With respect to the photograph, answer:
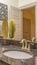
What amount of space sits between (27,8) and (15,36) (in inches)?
23.3

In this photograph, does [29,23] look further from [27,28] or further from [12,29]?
[12,29]

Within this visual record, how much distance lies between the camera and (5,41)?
6.43 feet

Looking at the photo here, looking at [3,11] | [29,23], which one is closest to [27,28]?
[29,23]

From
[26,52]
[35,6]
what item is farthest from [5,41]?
[35,6]

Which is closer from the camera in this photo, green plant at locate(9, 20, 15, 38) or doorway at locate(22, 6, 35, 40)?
doorway at locate(22, 6, 35, 40)

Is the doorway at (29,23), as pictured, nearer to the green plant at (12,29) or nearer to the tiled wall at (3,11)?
the green plant at (12,29)

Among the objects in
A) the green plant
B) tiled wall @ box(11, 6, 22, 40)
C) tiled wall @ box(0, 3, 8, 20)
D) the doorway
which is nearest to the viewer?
the doorway

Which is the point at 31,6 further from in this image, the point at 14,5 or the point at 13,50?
the point at 13,50

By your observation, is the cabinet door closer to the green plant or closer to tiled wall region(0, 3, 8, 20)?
the green plant

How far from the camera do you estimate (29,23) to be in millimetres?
1584

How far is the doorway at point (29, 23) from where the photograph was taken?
1554 millimetres

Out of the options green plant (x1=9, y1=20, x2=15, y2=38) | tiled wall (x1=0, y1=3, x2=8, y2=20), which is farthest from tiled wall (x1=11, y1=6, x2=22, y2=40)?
tiled wall (x1=0, y1=3, x2=8, y2=20)

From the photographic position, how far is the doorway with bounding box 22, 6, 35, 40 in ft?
5.10

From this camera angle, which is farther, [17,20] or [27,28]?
[17,20]
